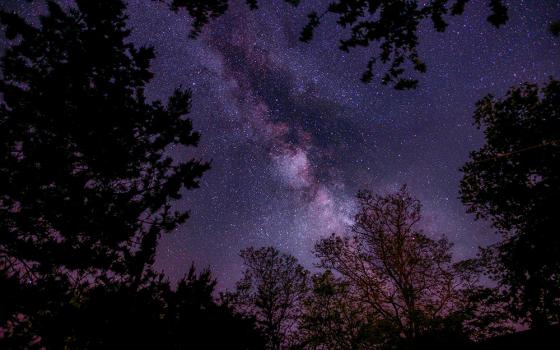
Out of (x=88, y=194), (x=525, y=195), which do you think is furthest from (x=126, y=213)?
(x=525, y=195)

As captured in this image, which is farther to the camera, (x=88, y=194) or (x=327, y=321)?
(x=327, y=321)


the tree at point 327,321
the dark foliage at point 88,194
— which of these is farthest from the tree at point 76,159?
the tree at point 327,321

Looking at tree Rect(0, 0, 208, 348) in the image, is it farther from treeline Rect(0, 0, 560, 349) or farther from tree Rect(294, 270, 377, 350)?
tree Rect(294, 270, 377, 350)

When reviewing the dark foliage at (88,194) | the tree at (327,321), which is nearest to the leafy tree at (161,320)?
the dark foliage at (88,194)

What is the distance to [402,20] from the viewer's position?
12.6 feet

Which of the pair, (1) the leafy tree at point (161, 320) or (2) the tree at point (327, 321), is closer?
(1) the leafy tree at point (161, 320)

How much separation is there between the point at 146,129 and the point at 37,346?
25.3 ft

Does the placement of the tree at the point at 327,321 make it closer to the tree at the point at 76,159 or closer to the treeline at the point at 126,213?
the treeline at the point at 126,213

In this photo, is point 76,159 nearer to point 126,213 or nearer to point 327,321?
point 126,213

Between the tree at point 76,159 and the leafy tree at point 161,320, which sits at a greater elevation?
the tree at point 76,159

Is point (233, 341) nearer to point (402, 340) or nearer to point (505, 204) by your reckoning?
point (402, 340)

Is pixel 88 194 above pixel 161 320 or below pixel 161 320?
above

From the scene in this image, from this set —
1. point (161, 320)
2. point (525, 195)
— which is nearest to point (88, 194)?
point (161, 320)

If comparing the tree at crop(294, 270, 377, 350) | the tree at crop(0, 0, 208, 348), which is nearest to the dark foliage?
the tree at crop(0, 0, 208, 348)
